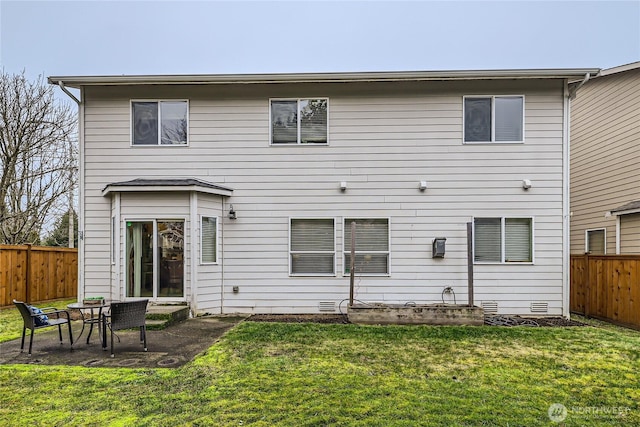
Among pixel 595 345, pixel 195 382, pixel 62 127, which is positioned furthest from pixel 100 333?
pixel 62 127

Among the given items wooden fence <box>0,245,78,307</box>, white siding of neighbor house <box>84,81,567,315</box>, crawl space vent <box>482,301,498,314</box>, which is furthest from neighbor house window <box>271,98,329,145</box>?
wooden fence <box>0,245,78,307</box>

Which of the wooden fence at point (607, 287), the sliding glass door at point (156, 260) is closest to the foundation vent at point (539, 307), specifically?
the wooden fence at point (607, 287)

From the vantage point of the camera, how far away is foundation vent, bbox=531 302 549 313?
8.07 m

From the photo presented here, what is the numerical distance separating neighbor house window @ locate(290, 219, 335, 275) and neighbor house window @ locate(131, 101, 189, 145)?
332cm

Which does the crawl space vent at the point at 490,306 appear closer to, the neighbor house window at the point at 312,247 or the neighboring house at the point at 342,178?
the neighboring house at the point at 342,178

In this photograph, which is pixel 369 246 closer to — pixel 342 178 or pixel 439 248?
pixel 439 248

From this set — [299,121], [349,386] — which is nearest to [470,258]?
[349,386]

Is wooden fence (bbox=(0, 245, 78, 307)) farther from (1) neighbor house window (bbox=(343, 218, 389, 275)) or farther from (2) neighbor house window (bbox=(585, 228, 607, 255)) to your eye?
(2) neighbor house window (bbox=(585, 228, 607, 255))

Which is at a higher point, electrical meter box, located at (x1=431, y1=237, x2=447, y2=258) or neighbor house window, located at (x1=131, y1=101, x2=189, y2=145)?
neighbor house window, located at (x1=131, y1=101, x2=189, y2=145)

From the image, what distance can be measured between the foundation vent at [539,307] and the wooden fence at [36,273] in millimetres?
12538

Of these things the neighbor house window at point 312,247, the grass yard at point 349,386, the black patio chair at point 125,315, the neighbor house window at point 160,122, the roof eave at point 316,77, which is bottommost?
the grass yard at point 349,386

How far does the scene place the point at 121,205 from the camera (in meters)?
7.88

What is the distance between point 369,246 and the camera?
Result: 831 cm

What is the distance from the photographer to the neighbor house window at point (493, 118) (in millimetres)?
8273
